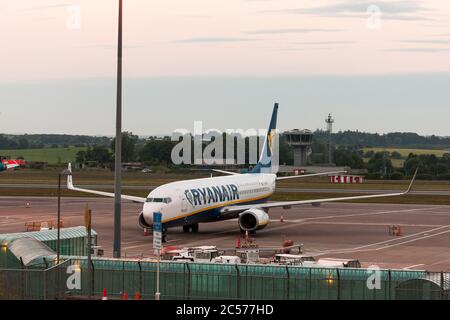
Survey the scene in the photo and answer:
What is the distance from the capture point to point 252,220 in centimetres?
7538

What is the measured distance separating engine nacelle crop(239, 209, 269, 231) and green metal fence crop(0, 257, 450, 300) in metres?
32.2

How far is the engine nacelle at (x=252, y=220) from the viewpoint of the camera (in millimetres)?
74938

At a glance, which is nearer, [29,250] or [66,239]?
[29,250]

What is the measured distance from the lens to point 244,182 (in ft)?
269

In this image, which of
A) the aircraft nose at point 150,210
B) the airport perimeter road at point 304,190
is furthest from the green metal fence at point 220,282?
the airport perimeter road at point 304,190

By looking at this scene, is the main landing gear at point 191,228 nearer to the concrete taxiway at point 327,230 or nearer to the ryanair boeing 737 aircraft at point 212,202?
the ryanair boeing 737 aircraft at point 212,202

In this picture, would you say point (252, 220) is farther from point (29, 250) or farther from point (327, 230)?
point (29, 250)

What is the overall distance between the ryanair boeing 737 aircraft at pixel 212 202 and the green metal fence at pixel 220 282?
83.2ft

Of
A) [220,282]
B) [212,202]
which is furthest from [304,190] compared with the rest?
[220,282]

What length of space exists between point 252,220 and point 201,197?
4.75m

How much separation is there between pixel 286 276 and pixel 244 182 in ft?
134

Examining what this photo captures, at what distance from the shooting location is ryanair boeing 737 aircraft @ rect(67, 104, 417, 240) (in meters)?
69.6
